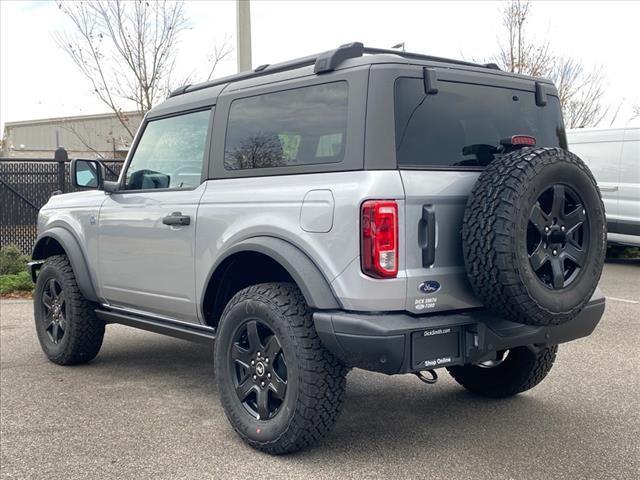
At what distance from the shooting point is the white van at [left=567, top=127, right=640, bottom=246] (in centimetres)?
1166

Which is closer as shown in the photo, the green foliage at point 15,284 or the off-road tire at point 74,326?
the off-road tire at point 74,326

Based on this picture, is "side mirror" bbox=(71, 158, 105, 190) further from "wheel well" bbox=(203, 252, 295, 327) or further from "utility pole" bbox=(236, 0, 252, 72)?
"utility pole" bbox=(236, 0, 252, 72)

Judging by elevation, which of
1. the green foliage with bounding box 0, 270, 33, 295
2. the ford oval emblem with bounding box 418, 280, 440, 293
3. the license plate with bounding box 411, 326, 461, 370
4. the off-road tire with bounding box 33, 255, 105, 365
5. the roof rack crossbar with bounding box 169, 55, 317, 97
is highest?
the roof rack crossbar with bounding box 169, 55, 317, 97

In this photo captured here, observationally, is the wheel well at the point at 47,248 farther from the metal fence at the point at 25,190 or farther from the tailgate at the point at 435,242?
the metal fence at the point at 25,190

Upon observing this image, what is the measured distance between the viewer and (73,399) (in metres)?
4.86

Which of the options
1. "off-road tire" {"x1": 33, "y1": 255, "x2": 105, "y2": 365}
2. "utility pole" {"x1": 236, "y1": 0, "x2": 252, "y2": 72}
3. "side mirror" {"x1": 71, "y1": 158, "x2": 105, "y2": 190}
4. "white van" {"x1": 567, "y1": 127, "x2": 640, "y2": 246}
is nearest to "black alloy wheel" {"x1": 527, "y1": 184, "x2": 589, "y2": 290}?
"side mirror" {"x1": 71, "y1": 158, "x2": 105, "y2": 190}

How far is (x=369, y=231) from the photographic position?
134 inches

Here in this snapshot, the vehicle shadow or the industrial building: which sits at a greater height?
the industrial building

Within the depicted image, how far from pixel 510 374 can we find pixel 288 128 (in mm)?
2081

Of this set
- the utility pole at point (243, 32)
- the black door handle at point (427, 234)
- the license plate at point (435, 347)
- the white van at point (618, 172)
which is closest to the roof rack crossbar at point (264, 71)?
the black door handle at point (427, 234)

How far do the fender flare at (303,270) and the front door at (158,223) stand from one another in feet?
2.59

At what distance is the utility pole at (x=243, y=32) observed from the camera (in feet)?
30.1

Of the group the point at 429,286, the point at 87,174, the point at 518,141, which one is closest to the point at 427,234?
the point at 429,286

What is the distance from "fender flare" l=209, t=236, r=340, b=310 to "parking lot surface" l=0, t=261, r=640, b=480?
2.73 ft
